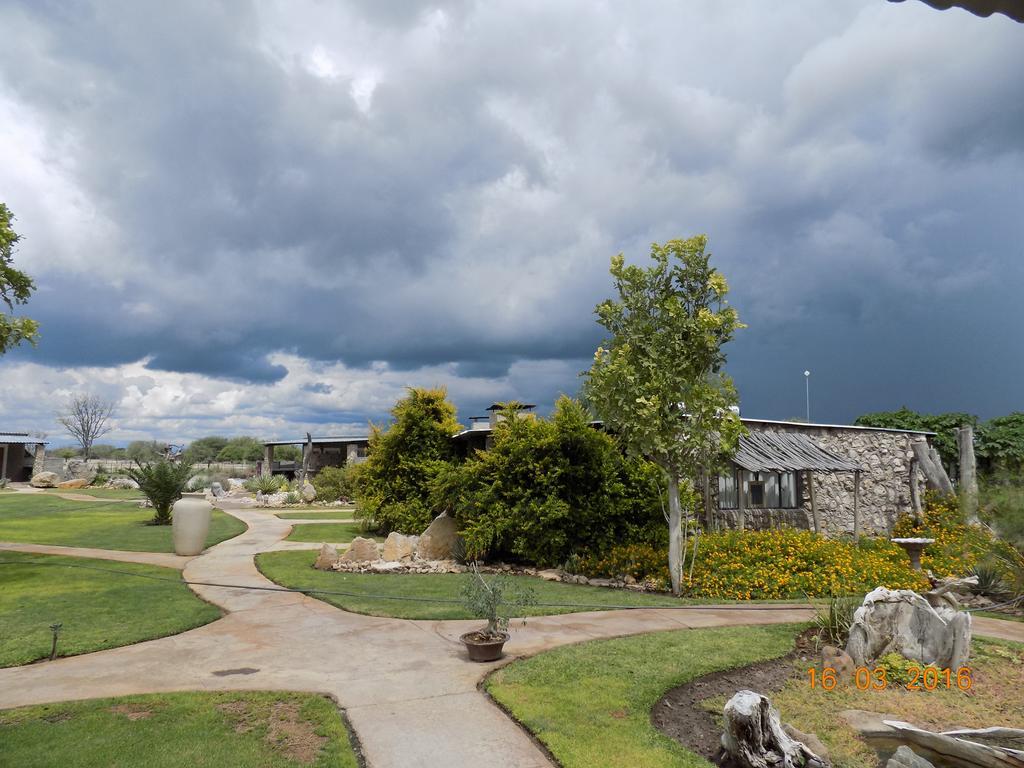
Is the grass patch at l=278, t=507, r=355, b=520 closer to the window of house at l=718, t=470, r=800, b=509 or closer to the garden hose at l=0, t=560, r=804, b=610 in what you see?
the garden hose at l=0, t=560, r=804, b=610

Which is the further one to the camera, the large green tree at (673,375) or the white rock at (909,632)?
the large green tree at (673,375)

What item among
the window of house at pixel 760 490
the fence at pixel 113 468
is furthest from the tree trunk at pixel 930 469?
the fence at pixel 113 468

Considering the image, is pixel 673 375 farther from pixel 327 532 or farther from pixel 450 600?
pixel 327 532

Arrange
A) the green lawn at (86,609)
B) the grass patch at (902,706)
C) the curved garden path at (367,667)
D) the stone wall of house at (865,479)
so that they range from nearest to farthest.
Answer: the curved garden path at (367,667) → the grass patch at (902,706) → the green lawn at (86,609) → the stone wall of house at (865,479)

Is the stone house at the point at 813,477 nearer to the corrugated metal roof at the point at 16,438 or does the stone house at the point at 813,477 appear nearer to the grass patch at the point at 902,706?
the grass patch at the point at 902,706

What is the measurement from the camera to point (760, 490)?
14.7 meters

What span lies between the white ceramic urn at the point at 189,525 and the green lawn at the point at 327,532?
118 inches

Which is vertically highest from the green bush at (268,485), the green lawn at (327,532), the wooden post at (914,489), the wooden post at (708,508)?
the wooden post at (914,489)

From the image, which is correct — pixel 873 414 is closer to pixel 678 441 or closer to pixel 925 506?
pixel 925 506

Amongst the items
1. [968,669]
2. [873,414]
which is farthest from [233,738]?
[873,414]

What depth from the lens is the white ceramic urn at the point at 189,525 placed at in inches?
513

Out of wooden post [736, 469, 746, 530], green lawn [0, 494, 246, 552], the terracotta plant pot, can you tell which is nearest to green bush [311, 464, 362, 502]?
green lawn [0, 494, 246, 552]

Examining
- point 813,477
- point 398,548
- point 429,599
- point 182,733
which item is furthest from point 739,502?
point 182,733

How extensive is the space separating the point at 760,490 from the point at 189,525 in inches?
495
